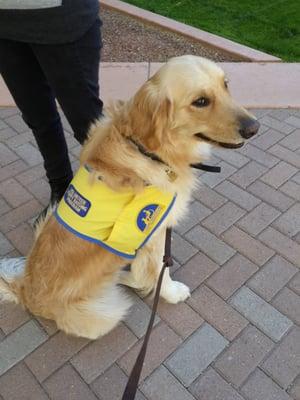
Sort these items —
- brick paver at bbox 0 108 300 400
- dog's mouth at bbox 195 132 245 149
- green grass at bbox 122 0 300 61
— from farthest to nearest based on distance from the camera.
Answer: green grass at bbox 122 0 300 61, brick paver at bbox 0 108 300 400, dog's mouth at bbox 195 132 245 149

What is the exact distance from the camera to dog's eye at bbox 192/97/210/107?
6.40ft

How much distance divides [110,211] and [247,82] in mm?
3173

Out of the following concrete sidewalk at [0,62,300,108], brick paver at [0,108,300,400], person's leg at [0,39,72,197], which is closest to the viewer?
brick paver at [0,108,300,400]

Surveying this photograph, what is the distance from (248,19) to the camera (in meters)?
5.99

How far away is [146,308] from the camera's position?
2.71 metres

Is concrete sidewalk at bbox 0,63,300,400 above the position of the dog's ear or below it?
below

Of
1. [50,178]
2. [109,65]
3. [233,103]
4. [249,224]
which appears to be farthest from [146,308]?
[109,65]

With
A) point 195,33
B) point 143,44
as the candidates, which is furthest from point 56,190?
point 195,33

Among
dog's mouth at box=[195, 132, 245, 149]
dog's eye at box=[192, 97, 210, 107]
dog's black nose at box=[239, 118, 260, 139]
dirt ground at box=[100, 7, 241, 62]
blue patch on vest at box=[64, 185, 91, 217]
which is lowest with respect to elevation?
dirt ground at box=[100, 7, 241, 62]

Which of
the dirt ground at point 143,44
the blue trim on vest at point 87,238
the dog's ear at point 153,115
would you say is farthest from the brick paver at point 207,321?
the dirt ground at point 143,44

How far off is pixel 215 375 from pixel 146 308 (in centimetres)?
61

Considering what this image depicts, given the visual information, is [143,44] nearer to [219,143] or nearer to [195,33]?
[195,33]

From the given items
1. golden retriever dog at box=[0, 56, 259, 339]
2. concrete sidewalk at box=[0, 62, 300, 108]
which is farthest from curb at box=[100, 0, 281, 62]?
golden retriever dog at box=[0, 56, 259, 339]

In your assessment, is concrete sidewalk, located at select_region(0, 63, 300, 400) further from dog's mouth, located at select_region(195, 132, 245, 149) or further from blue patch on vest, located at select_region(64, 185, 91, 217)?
dog's mouth, located at select_region(195, 132, 245, 149)
